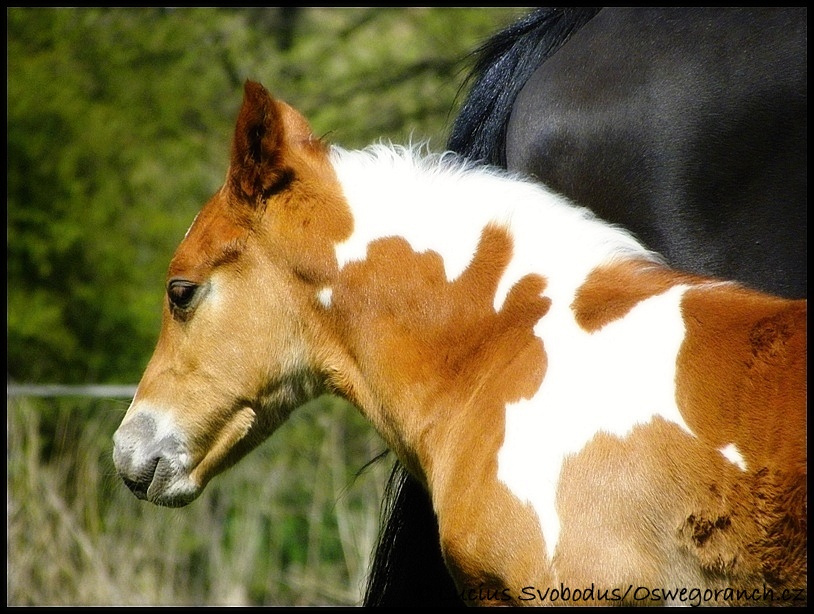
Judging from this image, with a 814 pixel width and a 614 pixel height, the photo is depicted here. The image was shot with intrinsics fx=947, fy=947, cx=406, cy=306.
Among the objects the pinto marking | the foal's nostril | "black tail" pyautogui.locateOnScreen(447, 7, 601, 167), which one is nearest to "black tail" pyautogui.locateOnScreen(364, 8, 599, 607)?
"black tail" pyautogui.locateOnScreen(447, 7, 601, 167)

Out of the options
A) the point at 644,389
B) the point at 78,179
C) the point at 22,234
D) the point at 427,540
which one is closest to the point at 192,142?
the point at 78,179

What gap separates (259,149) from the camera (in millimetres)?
2477

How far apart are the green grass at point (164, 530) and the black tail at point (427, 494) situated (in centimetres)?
200

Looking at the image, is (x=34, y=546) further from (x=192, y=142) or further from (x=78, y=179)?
(x=192, y=142)

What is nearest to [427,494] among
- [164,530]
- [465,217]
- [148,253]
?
[465,217]

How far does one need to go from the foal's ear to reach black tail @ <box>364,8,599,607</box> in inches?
34.4

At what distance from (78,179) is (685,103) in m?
5.63

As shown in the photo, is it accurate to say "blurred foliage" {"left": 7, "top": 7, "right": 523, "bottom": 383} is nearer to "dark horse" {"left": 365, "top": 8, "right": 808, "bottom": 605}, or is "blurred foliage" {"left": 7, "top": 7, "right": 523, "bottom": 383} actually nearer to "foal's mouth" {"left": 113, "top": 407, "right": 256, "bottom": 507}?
"dark horse" {"left": 365, "top": 8, "right": 808, "bottom": 605}

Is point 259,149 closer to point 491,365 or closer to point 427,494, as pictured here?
point 491,365

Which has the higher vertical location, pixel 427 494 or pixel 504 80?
pixel 504 80

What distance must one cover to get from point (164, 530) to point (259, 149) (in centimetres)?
408

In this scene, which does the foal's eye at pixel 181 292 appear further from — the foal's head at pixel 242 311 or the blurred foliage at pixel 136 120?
the blurred foliage at pixel 136 120

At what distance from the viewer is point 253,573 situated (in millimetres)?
6406

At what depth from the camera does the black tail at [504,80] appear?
10.4 feet
